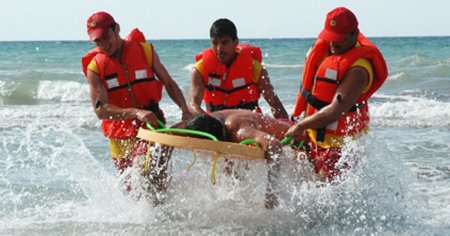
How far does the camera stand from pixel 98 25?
18.7 feet

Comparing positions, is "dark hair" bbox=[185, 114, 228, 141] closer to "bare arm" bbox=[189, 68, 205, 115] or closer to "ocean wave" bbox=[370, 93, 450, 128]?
"bare arm" bbox=[189, 68, 205, 115]

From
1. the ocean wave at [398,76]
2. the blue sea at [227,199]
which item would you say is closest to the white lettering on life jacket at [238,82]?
the blue sea at [227,199]

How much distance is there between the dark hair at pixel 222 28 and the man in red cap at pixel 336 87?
2.48 ft

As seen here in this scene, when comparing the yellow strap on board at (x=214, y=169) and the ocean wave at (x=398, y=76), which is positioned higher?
the yellow strap on board at (x=214, y=169)

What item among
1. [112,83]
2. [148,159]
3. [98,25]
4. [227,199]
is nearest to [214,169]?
[148,159]

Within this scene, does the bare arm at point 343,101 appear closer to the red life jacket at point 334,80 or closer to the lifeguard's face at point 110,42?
the red life jacket at point 334,80

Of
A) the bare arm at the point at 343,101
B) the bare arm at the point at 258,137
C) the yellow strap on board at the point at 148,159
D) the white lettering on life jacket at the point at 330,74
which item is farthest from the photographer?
the yellow strap on board at the point at 148,159

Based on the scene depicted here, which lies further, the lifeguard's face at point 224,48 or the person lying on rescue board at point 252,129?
the lifeguard's face at point 224,48

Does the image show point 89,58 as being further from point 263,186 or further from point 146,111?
point 263,186

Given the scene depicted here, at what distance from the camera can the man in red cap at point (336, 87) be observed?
518 centimetres

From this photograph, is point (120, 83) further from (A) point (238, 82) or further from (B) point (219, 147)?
(B) point (219, 147)

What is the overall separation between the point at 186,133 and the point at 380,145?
1.90 meters

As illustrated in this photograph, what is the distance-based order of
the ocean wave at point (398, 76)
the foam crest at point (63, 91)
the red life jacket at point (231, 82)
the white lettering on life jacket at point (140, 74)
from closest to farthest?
the white lettering on life jacket at point (140, 74) < the red life jacket at point (231, 82) < the foam crest at point (63, 91) < the ocean wave at point (398, 76)

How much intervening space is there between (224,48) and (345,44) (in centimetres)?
120
